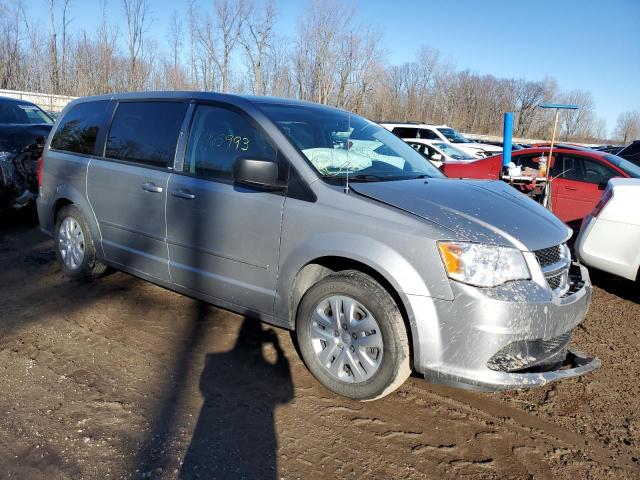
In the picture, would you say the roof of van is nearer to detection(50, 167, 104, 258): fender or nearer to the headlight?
detection(50, 167, 104, 258): fender

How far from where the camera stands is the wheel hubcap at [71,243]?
4863 millimetres

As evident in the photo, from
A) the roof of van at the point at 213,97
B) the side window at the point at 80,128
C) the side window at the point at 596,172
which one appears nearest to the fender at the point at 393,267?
the roof of van at the point at 213,97

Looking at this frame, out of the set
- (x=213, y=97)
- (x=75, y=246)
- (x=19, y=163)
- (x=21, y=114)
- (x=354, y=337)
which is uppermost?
(x=213, y=97)

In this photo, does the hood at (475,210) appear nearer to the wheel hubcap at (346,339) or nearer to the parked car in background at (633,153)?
the wheel hubcap at (346,339)

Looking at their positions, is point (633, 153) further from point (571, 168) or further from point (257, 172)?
point (257, 172)

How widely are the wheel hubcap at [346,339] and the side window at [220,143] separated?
1084mm

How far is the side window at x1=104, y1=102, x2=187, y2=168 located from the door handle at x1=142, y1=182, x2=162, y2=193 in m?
0.16

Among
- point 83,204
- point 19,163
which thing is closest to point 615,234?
point 83,204

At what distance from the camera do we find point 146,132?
13.9 ft

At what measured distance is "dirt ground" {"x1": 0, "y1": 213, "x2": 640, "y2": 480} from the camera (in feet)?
8.26

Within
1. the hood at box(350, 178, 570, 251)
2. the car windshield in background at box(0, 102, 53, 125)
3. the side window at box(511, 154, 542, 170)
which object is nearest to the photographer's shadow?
the hood at box(350, 178, 570, 251)

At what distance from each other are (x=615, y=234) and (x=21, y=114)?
347 inches

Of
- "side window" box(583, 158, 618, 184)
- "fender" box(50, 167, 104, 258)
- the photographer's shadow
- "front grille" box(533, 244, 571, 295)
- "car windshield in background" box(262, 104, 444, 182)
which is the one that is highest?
"car windshield in background" box(262, 104, 444, 182)

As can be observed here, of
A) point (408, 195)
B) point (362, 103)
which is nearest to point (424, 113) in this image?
point (362, 103)
